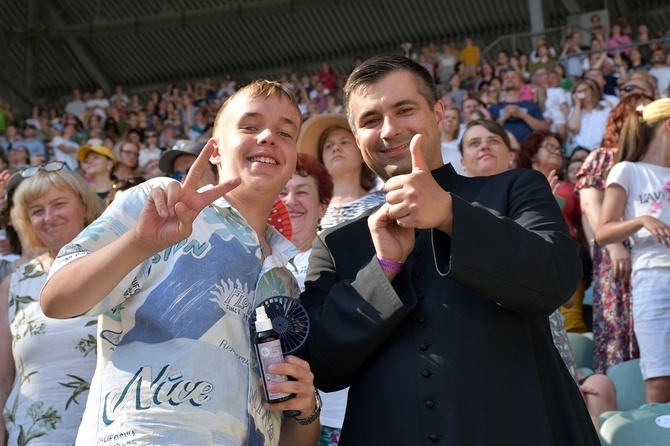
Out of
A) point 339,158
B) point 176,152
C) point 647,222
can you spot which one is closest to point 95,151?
point 176,152

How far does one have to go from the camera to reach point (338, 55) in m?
21.3

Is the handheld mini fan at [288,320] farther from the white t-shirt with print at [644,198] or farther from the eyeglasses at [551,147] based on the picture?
the eyeglasses at [551,147]

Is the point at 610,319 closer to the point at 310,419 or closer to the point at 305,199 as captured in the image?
the point at 305,199

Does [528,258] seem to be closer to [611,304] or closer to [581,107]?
[611,304]

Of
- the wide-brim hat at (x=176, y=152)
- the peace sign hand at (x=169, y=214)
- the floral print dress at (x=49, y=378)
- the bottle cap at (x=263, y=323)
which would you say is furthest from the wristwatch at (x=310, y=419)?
the wide-brim hat at (x=176, y=152)

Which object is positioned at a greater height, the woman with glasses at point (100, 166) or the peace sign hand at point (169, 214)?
the woman with glasses at point (100, 166)

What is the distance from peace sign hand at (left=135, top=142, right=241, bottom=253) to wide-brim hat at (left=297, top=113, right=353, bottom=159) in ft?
9.13

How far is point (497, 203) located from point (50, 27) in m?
19.8

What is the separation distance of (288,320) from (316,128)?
2741 millimetres

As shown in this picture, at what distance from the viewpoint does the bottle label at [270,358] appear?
2127 millimetres

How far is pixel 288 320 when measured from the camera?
2.21 metres

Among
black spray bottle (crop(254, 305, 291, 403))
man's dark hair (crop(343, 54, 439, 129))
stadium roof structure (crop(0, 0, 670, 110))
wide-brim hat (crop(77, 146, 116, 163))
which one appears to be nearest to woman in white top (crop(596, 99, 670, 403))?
man's dark hair (crop(343, 54, 439, 129))

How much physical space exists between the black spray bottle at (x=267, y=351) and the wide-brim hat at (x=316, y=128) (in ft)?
8.92

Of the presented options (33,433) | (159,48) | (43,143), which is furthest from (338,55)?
(33,433)
